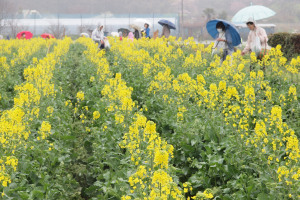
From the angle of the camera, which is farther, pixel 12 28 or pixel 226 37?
pixel 12 28

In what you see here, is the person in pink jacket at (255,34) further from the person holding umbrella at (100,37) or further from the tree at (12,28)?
the tree at (12,28)

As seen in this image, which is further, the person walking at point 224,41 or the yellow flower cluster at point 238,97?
the person walking at point 224,41

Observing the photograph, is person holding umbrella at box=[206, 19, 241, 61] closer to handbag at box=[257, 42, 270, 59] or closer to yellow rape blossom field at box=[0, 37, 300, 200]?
handbag at box=[257, 42, 270, 59]

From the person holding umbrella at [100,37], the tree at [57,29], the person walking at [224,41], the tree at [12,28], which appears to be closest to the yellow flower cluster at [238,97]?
the person walking at [224,41]

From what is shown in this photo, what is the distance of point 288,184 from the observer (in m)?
3.53

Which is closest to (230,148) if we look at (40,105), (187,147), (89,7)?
(187,147)

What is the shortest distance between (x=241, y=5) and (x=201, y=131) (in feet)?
206

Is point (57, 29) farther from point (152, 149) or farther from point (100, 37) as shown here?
point (152, 149)

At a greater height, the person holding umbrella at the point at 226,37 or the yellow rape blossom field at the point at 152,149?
the person holding umbrella at the point at 226,37

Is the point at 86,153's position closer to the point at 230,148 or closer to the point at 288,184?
the point at 230,148

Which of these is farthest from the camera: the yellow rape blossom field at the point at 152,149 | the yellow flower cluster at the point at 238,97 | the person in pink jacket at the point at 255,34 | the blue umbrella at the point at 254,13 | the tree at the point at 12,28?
the tree at the point at 12,28

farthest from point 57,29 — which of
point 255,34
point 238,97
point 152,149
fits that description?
point 152,149

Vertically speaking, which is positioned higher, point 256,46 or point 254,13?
point 254,13

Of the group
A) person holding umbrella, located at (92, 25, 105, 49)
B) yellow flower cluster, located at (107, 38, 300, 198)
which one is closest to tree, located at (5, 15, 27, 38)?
person holding umbrella, located at (92, 25, 105, 49)
